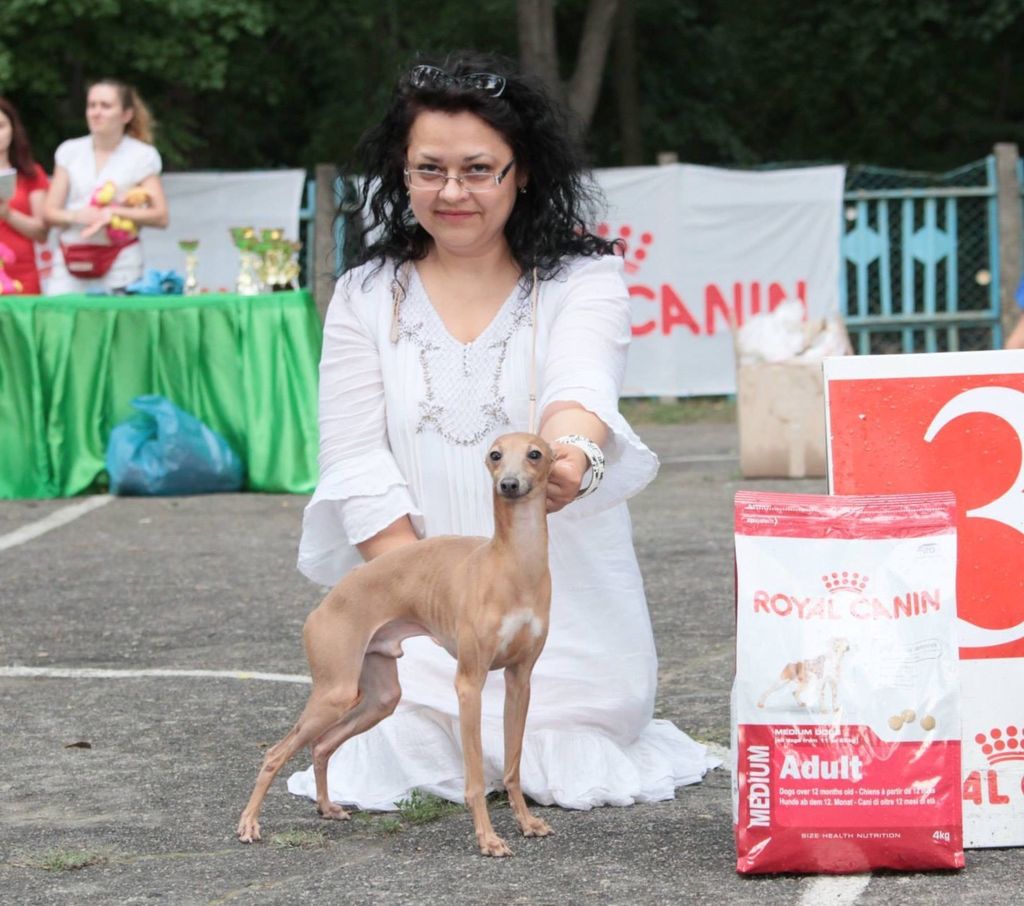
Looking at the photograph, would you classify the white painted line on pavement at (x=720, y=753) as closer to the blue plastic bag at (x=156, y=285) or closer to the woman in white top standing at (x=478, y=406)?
the woman in white top standing at (x=478, y=406)

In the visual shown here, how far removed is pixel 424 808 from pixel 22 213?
291 inches

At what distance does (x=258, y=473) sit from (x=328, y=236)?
5.97m

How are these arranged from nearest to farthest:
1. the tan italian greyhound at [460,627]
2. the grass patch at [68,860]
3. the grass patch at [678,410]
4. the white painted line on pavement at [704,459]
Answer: the tan italian greyhound at [460,627] → the grass patch at [68,860] → the white painted line on pavement at [704,459] → the grass patch at [678,410]

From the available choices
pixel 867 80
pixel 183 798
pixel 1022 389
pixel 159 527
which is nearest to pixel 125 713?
pixel 183 798

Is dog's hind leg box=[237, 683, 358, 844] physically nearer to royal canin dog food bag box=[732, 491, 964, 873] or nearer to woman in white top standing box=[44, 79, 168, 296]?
royal canin dog food bag box=[732, 491, 964, 873]

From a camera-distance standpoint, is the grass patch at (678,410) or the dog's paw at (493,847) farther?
the grass patch at (678,410)

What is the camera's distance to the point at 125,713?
5.37m

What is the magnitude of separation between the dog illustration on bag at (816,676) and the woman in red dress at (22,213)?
26.1 feet

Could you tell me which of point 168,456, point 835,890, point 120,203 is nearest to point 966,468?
point 835,890

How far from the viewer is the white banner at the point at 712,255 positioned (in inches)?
615

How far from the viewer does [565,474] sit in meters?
3.80

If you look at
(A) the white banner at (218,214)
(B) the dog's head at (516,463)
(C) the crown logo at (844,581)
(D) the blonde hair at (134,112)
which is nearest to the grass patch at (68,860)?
(B) the dog's head at (516,463)

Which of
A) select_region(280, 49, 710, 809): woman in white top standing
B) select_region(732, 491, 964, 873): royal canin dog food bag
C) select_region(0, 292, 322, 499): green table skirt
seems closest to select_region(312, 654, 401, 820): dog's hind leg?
select_region(280, 49, 710, 809): woman in white top standing

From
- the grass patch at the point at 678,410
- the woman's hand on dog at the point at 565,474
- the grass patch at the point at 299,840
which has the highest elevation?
the woman's hand on dog at the point at 565,474
